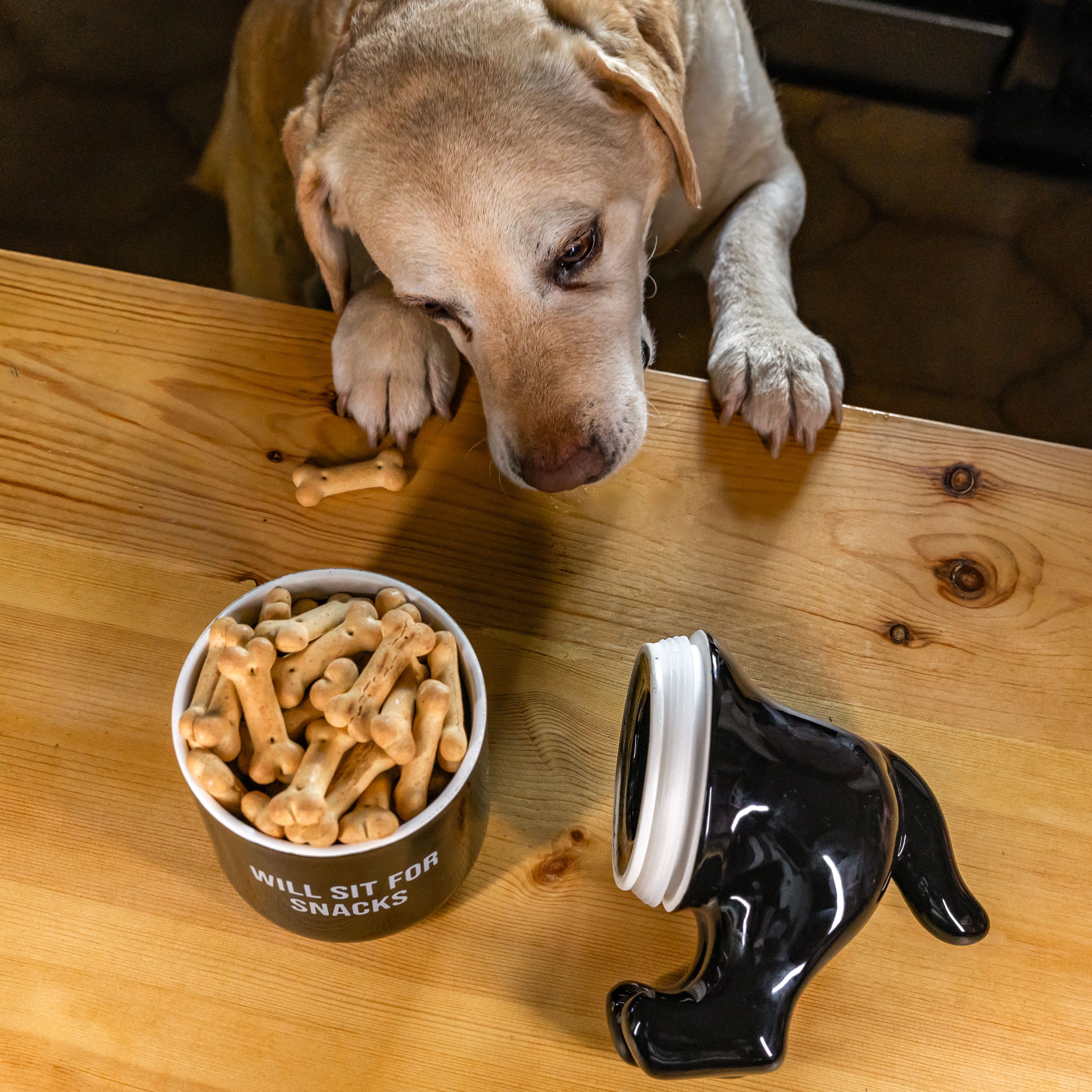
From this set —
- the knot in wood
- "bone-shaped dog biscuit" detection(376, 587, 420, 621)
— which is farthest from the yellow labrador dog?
"bone-shaped dog biscuit" detection(376, 587, 420, 621)

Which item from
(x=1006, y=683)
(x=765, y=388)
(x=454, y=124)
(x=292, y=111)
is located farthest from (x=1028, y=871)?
(x=292, y=111)

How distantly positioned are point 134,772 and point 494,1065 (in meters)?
0.36

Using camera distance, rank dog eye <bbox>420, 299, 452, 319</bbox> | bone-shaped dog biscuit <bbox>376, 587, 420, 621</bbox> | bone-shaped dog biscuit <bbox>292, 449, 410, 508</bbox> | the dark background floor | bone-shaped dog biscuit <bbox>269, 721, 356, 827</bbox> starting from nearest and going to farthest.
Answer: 1. bone-shaped dog biscuit <bbox>269, 721, 356, 827</bbox>
2. bone-shaped dog biscuit <bbox>376, 587, 420, 621</bbox>
3. bone-shaped dog biscuit <bbox>292, 449, 410, 508</bbox>
4. dog eye <bbox>420, 299, 452, 319</bbox>
5. the dark background floor

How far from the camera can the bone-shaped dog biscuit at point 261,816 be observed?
2.08ft

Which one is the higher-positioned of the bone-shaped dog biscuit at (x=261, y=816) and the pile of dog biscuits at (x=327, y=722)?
the pile of dog biscuits at (x=327, y=722)

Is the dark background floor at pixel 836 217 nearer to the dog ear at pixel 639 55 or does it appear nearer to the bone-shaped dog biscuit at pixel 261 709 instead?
the dog ear at pixel 639 55

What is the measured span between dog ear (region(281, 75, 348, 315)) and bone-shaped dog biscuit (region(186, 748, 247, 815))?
0.61 metres

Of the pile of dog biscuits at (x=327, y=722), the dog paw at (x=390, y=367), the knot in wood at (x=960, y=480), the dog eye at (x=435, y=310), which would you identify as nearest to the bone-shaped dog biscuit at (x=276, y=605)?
the pile of dog biscuits at (x=327, y=722)

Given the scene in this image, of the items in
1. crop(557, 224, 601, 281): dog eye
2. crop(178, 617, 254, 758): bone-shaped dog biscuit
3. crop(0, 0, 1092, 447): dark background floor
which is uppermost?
crop(557, 224, 601, 281): dog eye

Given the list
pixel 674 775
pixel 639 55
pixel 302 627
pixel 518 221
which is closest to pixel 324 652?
pixel 302 627

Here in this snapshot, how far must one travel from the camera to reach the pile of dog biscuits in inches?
25.2

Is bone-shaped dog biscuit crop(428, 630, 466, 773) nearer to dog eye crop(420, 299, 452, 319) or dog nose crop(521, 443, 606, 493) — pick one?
dog nose crop(521, 443, 606, 493)

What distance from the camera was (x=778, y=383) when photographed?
0.97 m

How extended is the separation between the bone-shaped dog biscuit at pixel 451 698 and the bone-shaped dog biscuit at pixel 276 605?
0.11m
